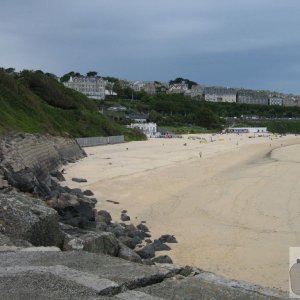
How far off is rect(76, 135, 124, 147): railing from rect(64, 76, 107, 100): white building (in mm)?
90092

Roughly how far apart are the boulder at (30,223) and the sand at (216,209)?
421cm

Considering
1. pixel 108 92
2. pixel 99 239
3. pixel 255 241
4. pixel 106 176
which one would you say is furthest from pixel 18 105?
pixel 108 92

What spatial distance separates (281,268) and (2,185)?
6.85 metres

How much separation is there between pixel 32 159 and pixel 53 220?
17.1 metres

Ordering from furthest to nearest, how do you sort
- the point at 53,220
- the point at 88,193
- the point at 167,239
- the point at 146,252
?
the point at 88,193 → the point at 167,239 → the point at 146,252 → the point at 53,220

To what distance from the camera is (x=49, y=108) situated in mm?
55906

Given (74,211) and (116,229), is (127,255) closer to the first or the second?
(116,229)

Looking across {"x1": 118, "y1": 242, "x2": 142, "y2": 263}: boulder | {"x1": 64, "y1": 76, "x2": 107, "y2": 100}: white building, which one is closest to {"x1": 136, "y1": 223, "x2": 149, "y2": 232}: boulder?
{"x1": 118, "y1": 242, "x2": 142, "y2": 263}: boulder

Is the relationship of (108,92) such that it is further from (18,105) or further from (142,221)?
(142,221)

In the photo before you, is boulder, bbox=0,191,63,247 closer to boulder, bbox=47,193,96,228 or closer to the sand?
the sand

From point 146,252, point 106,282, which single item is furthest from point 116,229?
point 106,282

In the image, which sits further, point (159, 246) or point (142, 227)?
point (142, 227)

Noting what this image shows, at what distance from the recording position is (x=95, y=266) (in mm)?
4797

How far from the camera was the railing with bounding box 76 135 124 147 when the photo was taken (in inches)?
2072
